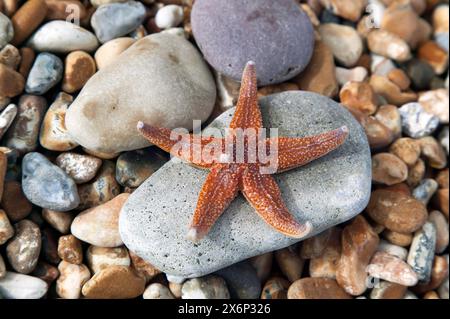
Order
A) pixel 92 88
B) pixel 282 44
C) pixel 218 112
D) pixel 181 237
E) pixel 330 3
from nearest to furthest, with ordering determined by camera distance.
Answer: pixel 181 237
pixel 92 88
pixel 282 44
pixel 218 112
pixel 330 3

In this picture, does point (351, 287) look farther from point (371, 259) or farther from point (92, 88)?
point (92, 88)

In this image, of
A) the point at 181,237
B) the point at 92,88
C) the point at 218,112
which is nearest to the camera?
the point at 181,237

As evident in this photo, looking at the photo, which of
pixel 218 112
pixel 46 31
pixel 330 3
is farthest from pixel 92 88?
pixel 330 3

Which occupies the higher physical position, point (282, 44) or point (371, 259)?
point (282, 44)

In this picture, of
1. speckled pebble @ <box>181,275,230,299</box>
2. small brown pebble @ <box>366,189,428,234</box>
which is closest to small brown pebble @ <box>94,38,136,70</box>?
speckled pebble @ <box>181,275,230,299</box>

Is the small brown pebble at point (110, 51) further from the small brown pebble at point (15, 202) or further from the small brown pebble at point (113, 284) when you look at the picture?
the small brown pebble at point (113, 284)

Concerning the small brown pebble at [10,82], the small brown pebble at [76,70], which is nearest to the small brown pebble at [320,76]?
the small brown pebble at [76,70]

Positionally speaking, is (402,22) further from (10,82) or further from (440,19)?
(10,82)

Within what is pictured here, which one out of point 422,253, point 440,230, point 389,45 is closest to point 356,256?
point 422,253
